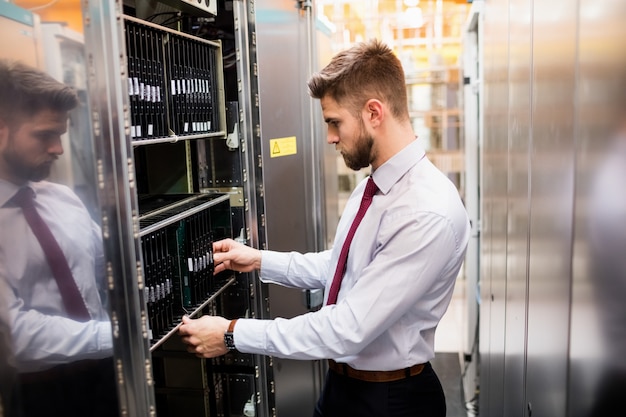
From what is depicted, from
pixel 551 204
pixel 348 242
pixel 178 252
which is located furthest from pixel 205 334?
pixel 551 204

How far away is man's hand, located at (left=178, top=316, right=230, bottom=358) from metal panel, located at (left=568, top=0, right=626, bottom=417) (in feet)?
3.11

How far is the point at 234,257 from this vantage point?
6.55 ft

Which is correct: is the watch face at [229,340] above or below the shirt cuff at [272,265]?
below

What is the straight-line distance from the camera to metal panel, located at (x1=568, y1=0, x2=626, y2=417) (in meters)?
0.96

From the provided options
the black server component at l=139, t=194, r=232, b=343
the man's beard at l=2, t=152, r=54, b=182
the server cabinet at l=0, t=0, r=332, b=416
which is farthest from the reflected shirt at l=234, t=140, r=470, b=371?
the man's beard at l=2, t=152, r=54, b=182

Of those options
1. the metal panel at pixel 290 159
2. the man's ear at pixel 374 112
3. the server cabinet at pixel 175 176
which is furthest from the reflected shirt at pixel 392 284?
the metal panel at pixel 290 159

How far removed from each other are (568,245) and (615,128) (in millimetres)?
351

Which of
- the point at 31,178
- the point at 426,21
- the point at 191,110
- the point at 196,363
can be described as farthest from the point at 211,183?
the point at 426,21

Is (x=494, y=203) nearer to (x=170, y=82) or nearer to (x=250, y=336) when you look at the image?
(x=250, y=336)

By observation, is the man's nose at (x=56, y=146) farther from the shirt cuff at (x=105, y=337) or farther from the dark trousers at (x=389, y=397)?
the dark trousers at (x=389, y=397)

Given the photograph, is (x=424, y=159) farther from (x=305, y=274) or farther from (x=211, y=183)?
(x=211, y=183)

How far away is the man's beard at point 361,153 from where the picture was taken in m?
1.71

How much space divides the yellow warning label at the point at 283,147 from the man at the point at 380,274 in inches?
19.5

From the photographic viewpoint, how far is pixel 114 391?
4.33ft
